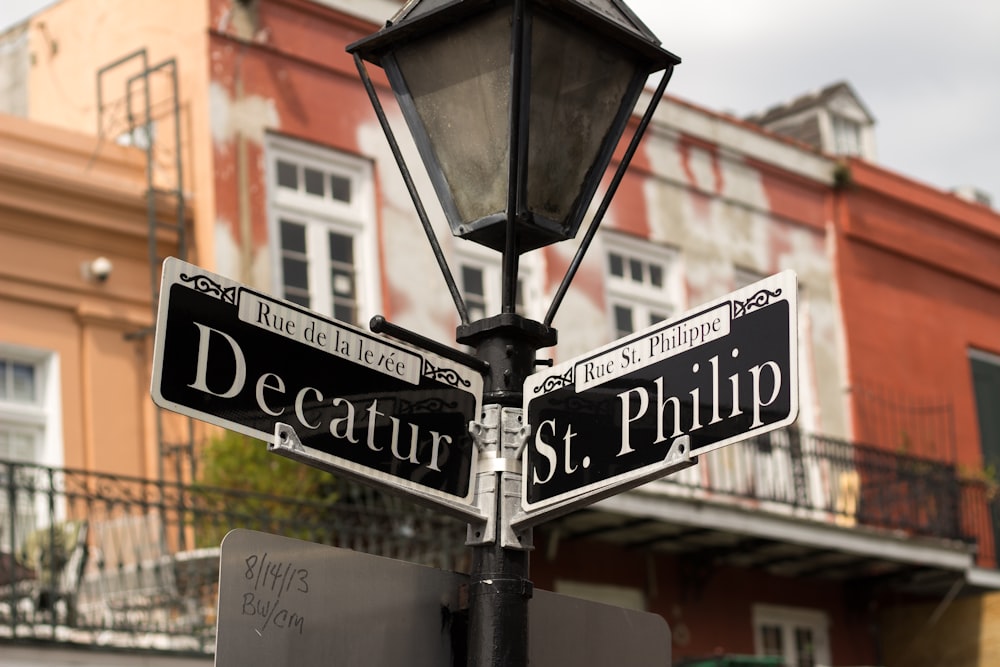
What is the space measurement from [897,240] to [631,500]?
659 centimetres

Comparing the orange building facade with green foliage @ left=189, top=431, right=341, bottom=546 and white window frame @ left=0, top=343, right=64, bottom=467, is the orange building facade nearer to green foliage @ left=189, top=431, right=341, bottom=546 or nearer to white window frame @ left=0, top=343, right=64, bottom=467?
white window frame @ left=0, top=343, right=64, bottom=467

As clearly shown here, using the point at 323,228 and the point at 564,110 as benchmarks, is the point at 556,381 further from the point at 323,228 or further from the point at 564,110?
the point at 323,228

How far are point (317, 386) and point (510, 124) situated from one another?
0.74m

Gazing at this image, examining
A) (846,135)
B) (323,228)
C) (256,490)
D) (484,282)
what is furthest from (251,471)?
(846,135)

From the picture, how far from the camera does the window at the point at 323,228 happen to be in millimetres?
13508

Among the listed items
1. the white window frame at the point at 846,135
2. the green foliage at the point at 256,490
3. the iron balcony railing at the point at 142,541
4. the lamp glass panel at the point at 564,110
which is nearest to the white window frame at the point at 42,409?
the iron balcony railing at the point at 142,541

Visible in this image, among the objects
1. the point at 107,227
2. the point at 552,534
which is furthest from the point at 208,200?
the point at 552,534

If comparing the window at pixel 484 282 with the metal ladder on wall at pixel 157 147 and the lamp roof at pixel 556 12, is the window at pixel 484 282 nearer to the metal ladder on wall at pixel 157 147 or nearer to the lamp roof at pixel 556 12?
the metal ladder on wall at pixel 157 147

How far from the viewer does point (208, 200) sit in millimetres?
13133

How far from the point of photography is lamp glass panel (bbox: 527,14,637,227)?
148 inches

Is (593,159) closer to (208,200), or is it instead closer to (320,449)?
(320,449)

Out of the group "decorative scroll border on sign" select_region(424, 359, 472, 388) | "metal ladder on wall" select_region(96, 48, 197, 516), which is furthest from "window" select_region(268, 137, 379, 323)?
"decorative scroll border on sign" select_region(424, 359, 472, 388)

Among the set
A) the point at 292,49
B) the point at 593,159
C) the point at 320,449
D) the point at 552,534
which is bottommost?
the point at 320,449

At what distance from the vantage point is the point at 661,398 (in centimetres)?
346
